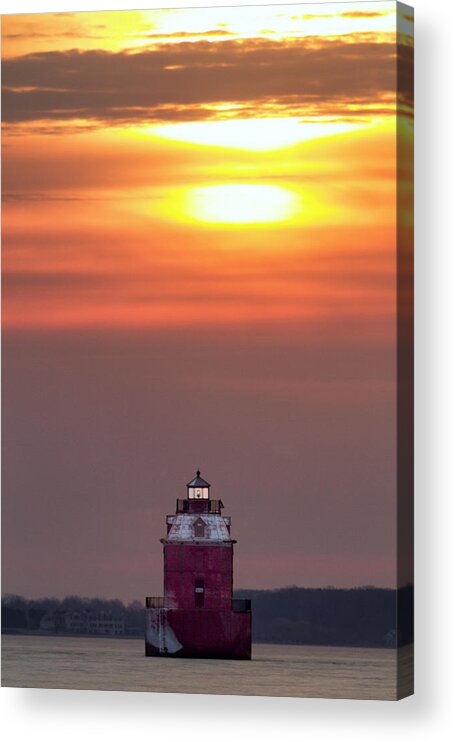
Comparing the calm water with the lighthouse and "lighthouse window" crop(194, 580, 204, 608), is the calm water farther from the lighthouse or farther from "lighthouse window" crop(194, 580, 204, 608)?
"lighthouse window" crop(194, 580, 204, 608)

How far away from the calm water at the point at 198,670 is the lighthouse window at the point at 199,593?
293mm

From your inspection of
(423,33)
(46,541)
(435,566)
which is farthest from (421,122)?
(46,541)

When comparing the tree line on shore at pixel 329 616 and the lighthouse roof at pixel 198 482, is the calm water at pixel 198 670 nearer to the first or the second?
the tree line on shore at pixel 329 616

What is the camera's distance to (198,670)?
10016mm

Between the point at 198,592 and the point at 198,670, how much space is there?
1.29 ft

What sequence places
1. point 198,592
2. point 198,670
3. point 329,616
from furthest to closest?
point 198,592 < point 198,670 < point 329,616

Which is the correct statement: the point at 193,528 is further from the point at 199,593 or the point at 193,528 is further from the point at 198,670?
the point at 198,670

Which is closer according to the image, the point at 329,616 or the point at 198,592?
the point at 329,616

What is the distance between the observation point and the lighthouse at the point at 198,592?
32.9ft

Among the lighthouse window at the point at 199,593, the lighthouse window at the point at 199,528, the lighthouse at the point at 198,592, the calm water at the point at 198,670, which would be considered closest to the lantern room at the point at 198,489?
the lighthouse at the point at 198,592

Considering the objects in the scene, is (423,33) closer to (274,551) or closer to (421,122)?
(421,122)

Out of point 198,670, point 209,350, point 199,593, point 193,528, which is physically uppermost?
point 209,350

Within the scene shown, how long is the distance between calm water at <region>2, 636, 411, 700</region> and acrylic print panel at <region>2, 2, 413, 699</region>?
1 centimetres

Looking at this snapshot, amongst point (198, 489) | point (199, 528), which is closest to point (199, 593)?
point (199, 528)
